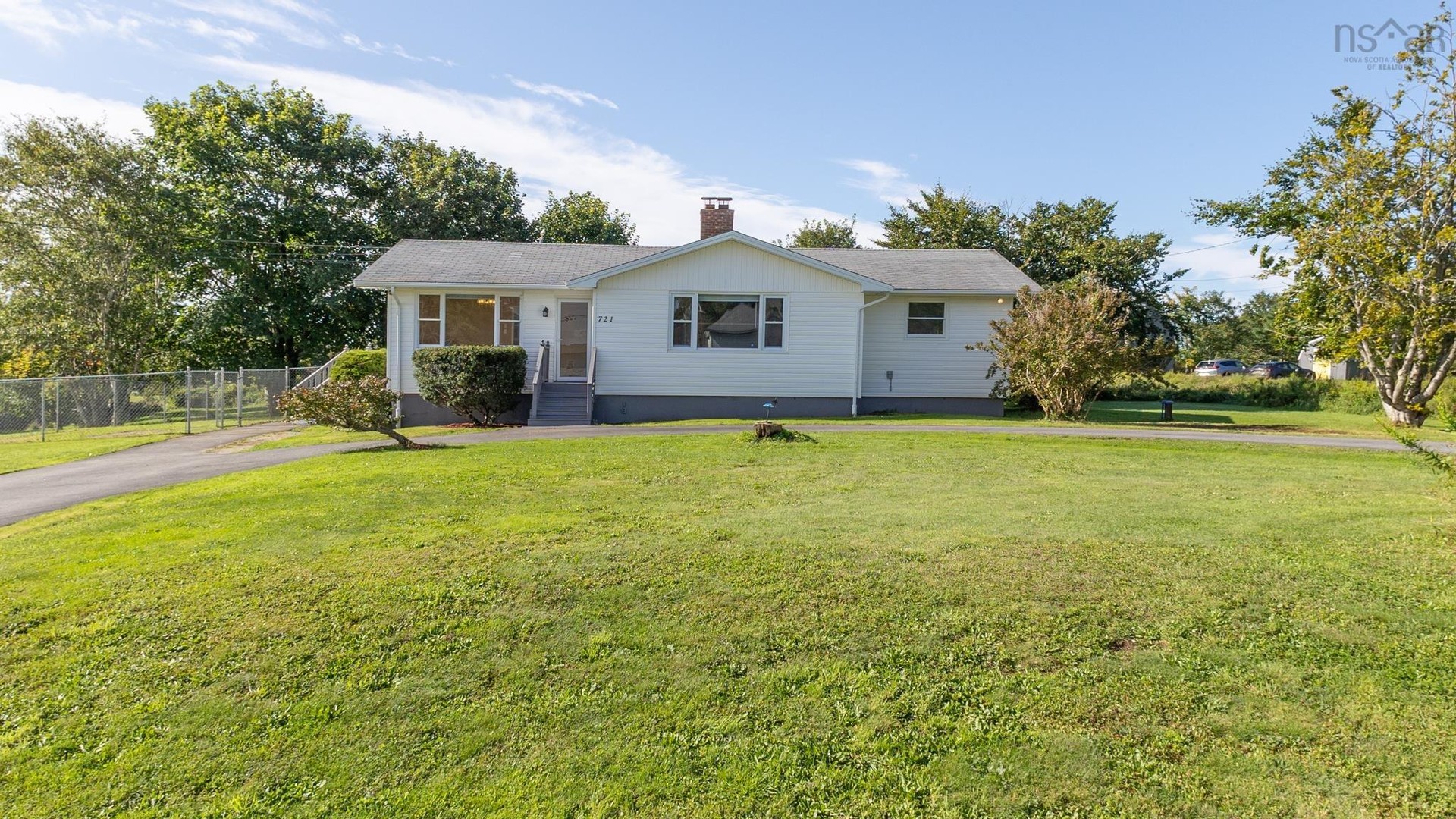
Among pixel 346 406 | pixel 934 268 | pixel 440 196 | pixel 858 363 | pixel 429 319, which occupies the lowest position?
pixel 346 406

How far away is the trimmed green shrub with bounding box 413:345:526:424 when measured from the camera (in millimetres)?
16359

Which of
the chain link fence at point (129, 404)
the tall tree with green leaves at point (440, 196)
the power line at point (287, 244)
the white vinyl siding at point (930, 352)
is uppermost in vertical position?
the tall tree with green leaves at point (440, 196)

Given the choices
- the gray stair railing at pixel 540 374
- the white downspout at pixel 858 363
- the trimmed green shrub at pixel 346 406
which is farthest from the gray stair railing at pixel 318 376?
the white downspout at pixel 858 363

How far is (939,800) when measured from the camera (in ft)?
10.3

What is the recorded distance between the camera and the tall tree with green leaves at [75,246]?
25.5m

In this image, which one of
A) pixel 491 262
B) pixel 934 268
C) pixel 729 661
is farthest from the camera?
pixel 934 268

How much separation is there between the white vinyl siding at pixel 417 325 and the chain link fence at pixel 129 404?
119 inches

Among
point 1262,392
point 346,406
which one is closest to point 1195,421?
point 1262,392

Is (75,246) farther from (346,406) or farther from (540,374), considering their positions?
(346,406)

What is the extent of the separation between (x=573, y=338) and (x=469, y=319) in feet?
9.04

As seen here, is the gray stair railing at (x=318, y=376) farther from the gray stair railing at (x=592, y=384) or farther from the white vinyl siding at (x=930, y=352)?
the white vinyl siding at (x=930, y=352)

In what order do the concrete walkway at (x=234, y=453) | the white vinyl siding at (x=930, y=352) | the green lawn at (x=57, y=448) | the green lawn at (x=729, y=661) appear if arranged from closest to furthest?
the green lawn at (x=729, y=661) < the concrete walkway at (x=234, y=453) < the green lawn at (x=57, y=448) < the white vinyl siding at (x=930, y=352)

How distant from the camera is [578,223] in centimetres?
3828

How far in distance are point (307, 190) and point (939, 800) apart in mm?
34119
